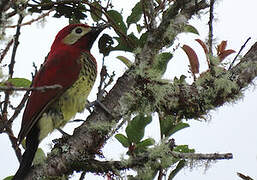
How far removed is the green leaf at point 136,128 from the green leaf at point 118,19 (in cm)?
55

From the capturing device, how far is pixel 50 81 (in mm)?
2795

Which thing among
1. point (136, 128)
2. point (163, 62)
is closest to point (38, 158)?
point (136, 128)

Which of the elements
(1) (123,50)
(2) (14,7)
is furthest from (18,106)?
(1) (123,50)

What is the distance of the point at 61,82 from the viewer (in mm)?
2762

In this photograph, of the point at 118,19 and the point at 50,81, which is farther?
the point at 50,81

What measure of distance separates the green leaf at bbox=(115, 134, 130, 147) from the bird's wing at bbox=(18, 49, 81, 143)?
1.71 ft

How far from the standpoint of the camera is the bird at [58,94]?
8.52 ft

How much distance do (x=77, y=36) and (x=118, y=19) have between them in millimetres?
924

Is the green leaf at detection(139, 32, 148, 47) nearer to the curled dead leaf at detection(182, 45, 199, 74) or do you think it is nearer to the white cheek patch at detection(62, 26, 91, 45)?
the curled dead leaf at detection(182, 45, 199, 74)

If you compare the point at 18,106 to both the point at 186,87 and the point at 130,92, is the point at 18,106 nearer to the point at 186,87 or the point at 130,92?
the point at 130,92

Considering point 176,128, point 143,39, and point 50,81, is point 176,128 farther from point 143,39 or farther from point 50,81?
point 50,81

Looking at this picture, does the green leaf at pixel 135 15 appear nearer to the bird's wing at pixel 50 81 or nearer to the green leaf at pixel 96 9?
the green leaf at pixel 96 9

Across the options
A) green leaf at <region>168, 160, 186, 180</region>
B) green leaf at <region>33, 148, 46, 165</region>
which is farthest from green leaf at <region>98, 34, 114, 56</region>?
green leaf at <region>168, 160, 186, 180</region>

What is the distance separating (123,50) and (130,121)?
18.8 inches
